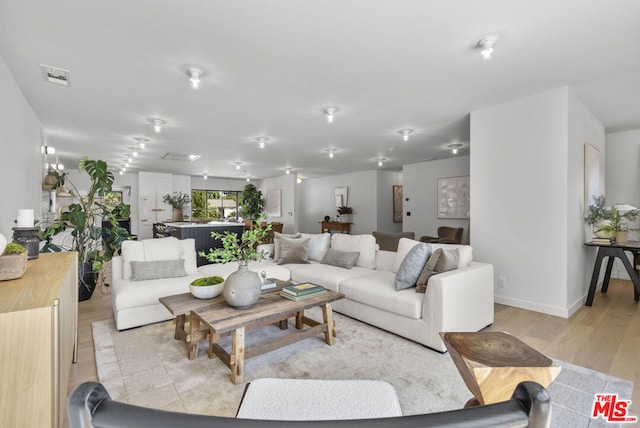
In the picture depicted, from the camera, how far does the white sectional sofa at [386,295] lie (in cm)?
254

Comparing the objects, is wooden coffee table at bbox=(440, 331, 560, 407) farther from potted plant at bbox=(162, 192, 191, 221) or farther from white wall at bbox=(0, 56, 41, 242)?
potted plant at bbox=(162, 192, 191, 221)

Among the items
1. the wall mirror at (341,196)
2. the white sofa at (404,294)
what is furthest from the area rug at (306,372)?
the wall mirror at (341,196)

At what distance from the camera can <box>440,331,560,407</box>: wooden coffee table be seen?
1.09 metres

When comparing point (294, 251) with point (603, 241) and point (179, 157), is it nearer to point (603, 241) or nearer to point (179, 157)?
point (603, 241)

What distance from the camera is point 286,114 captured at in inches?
159

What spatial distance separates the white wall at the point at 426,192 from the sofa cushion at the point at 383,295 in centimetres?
445

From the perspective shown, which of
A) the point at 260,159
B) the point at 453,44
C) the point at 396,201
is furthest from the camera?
the point at 396,201

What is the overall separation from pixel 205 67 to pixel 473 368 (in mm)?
2952

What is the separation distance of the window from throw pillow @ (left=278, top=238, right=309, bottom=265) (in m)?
7.25

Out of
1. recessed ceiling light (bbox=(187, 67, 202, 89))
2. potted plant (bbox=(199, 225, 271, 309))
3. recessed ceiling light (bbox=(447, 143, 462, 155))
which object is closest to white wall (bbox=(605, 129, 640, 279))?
recessed ceiling light (bbox=(447, 143, 462, 155))

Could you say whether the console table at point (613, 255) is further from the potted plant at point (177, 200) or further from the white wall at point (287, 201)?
the potted plant at point (177, 200)

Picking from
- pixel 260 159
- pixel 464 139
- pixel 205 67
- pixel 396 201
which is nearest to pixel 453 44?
pixel 205 67

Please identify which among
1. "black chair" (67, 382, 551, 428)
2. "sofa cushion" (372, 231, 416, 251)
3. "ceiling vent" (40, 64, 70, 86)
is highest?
"ceiling vent" (40, 64, 70, 86)

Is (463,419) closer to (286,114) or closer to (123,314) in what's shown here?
(123,314)
